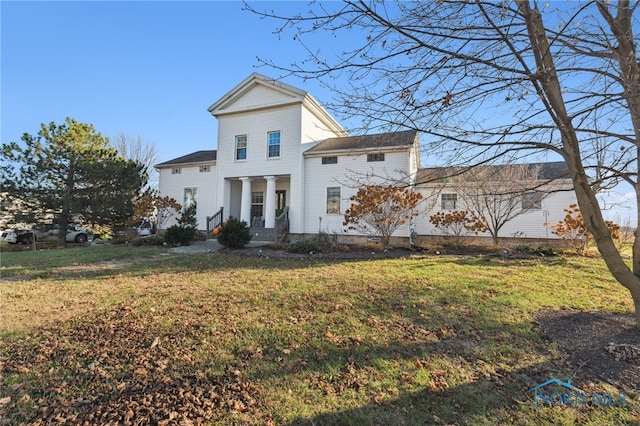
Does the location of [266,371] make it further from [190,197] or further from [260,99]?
[190,197]

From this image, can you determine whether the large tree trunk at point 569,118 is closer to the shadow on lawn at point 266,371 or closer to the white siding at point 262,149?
the shadow on lawn at point 266,371

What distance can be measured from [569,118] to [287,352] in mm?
4203

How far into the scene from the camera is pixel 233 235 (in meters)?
12.7

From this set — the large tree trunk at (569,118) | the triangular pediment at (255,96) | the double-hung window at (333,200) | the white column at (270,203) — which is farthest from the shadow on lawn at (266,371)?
the triangular pediment at (255,96)

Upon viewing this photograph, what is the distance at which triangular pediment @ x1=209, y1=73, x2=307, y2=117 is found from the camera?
16172 mm

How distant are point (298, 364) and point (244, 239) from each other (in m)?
10.3

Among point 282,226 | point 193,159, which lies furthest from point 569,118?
point 193,159

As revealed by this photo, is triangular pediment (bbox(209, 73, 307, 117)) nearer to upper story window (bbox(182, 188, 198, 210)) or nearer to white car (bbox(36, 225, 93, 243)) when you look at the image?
upper story window (bbox(182, 188, 198, 210))

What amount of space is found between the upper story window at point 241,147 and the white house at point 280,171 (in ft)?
0.10

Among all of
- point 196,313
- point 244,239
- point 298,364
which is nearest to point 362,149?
point 298,364

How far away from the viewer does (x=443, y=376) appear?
296 centimetres

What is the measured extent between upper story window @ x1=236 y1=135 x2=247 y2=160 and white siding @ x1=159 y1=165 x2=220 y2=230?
2.06 meters

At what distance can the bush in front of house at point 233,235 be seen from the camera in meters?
12.7

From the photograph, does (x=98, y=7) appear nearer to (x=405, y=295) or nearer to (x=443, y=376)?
(x=405, y=295)
